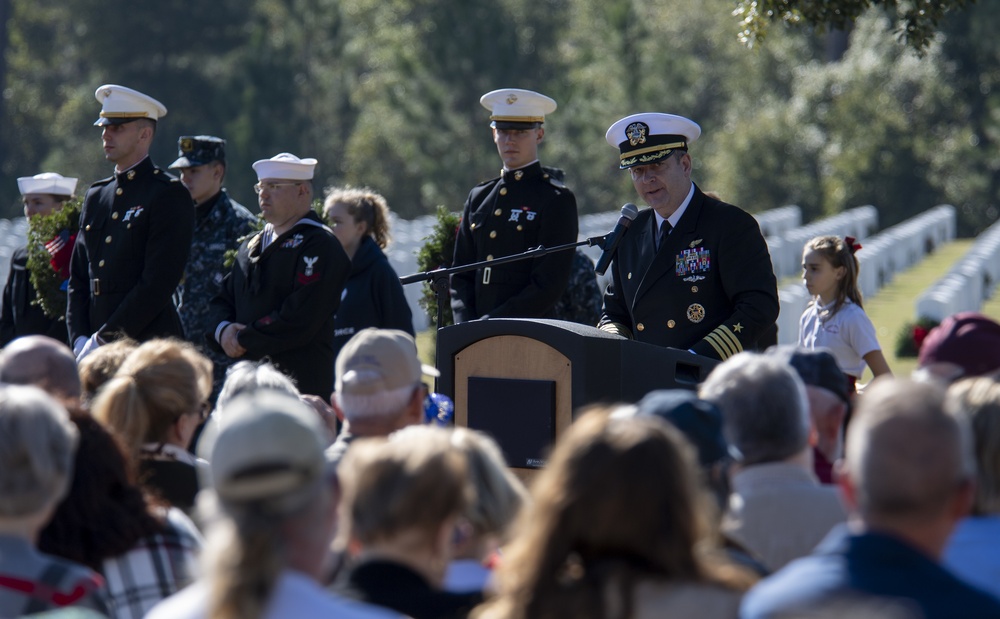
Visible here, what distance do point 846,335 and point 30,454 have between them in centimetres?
496

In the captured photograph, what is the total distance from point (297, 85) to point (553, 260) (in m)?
Result: 35.9

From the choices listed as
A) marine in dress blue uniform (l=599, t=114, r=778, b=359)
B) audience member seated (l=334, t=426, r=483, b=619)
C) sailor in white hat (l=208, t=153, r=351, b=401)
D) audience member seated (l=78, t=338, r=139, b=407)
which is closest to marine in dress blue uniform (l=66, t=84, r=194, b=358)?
sailor in white hat (l=208, t=153, r=351, b=401)

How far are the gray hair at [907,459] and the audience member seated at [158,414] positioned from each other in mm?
2100

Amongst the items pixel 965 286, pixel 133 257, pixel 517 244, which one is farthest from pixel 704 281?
pixel 965 286

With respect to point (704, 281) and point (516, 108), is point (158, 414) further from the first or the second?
point (516, 108)

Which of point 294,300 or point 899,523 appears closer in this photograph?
point 899,523

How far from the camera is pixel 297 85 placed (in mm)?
42188

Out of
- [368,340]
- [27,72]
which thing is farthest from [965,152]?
[368,340]

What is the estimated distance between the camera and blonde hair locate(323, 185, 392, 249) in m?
8.59

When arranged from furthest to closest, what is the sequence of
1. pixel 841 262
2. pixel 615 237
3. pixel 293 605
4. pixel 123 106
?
pixel 123 106, pixel 841 262, pixel 615 237, pixel 293 605

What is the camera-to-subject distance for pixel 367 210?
863cm

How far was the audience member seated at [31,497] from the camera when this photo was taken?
2.90m

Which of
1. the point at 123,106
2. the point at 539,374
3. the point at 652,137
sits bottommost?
the point at 539,374

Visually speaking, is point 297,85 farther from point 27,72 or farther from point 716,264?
point 716,264
